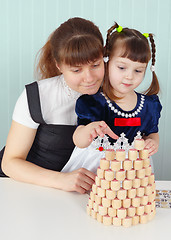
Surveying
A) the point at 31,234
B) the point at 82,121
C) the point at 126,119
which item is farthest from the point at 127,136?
the point at 31,234

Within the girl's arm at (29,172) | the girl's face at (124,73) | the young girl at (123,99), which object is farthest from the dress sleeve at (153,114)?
the girl's arm at (29,172)

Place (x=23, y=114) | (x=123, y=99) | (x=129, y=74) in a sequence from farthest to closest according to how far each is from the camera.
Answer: (x=23, y=114), (x=123, y=99), (x=129, y=74)

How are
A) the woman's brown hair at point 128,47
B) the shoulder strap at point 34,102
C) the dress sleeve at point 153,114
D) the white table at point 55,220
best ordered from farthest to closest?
the shoulder strap at point 34,102, the dress sleeve at point 153,114, the woman's brown hair at point 128,47, the white table at point 55,220

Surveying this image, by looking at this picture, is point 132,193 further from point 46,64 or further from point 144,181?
point 46,64

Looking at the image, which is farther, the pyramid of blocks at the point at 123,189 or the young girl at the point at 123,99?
the young girl at the point at 123,99

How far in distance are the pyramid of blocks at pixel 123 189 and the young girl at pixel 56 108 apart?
0.75 feet

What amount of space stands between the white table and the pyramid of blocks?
3 centimetres

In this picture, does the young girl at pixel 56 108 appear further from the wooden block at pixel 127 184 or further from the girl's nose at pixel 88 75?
the wooden block at pixel 127 184

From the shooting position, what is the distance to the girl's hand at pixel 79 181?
4.00ft

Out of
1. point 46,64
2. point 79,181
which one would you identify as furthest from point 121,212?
point 46,64

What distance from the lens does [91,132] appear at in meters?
1.01

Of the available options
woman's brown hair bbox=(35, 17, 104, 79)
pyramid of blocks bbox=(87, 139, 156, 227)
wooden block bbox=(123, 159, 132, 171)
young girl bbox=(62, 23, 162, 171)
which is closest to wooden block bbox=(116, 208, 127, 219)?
pyramid of blocks bbox=(87, 139, 156, 227)

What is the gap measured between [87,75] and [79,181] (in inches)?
13.5

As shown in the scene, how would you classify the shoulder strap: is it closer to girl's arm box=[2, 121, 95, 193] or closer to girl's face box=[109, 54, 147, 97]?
girl's arm box=[2, 121, 95, 193]
